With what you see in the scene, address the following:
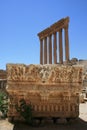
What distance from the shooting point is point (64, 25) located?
98.5 feet

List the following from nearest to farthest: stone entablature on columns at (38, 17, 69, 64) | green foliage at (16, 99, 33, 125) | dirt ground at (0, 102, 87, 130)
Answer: dirt ground at (0, 102, 87, 130), green foliage at (16, 99, 33, 125), stone entablature on columns at (38, 17, 69, 64)

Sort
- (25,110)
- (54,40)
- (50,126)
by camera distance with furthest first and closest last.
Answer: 1. (54,40)
2. (25,110)
3. (50,126)

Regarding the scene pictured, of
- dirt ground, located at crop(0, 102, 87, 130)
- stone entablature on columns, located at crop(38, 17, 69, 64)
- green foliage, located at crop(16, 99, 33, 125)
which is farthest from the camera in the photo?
stone entablature on columns, located at crop(38, 17, 69, 64)

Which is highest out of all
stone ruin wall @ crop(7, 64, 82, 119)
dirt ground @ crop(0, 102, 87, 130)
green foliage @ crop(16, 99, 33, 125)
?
stone ruin wall @ crop(7, 64, 82, 119)

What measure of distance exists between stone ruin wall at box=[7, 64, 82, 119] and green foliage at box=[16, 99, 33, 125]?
13cm

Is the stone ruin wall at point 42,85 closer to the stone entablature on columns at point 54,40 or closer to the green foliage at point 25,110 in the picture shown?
the green foliage at point 25,110

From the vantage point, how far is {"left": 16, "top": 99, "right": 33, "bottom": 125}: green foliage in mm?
6867

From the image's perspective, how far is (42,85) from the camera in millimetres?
6969

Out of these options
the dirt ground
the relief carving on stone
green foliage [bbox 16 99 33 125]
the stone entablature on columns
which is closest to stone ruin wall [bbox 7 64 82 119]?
the relief carving on stone

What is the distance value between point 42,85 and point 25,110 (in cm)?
82

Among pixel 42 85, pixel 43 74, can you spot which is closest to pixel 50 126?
pixel 42 85

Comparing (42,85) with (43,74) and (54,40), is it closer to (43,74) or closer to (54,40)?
(43,74)

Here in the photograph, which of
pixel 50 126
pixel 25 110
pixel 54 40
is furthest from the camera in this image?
pixel 54 40

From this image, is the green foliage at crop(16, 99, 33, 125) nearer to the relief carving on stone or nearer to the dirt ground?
the dirt ground
